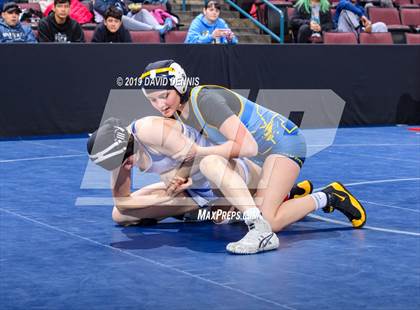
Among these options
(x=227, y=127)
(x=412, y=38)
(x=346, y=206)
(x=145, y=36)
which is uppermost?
(x=227, y=127)

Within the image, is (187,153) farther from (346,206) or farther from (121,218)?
(346,206)

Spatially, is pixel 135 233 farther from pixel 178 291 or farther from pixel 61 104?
pixel 61 104

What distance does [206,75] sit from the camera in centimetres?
1270

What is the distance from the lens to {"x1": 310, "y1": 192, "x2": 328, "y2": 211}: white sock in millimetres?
6391

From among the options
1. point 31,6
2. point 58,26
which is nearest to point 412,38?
point 31,6

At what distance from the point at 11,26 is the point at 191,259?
710 centimetres

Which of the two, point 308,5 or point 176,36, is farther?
point 308,5

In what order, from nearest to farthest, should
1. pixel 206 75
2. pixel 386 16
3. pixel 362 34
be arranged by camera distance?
pixel 206 75, pixel 362 34, pixel 386 16

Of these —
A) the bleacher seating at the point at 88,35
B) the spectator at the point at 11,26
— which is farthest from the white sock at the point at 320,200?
the bleacher seating at the point at 88,35

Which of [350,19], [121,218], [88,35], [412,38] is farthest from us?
[412,38]

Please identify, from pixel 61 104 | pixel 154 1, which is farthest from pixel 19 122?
pixel 154 1

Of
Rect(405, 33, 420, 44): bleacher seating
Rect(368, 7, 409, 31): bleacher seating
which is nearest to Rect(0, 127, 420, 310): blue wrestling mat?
Rect(405, 33, 420, 44): bleacher seating

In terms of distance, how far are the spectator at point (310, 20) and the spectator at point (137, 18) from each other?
8.03 ft

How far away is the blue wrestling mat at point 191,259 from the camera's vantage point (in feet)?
15.4
